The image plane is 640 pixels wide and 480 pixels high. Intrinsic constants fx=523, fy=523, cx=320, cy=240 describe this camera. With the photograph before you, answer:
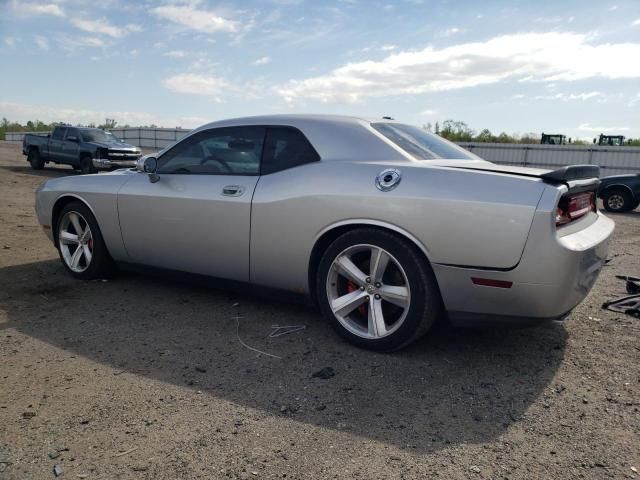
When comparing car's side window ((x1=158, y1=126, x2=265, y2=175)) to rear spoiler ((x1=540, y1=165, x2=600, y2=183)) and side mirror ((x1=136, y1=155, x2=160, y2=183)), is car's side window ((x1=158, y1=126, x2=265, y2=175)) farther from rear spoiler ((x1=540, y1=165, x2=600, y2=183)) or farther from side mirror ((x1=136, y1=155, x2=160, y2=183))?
rear spoiler ((x1=540, y1=165, x2=600, y2=183))

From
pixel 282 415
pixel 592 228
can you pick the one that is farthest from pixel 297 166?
pixel 592 228

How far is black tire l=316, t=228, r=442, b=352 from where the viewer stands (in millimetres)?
3178

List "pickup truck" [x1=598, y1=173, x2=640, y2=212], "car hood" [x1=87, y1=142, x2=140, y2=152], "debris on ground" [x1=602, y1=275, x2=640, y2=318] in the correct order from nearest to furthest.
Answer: "debris on ground" [x1=602, y1=275, x2=640, y2=318], "pickup truck" [x1=598, y1=173, x2=640, y2=212], "car hood" [x1=87, y1=142, x2=140, y2=152]

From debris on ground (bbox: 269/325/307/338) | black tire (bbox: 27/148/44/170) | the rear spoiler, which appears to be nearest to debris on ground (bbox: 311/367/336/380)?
A: debris on ground (bbox: 269/325/307/338)

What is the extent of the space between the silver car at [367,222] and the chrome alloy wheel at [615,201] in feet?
33.9

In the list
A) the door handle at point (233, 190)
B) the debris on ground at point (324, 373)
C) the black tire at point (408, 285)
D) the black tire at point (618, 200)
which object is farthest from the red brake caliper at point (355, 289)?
the black tire at point (618, 200)

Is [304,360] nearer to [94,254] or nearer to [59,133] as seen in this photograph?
[94,254]

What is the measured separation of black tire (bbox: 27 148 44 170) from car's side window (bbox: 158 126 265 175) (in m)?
17.7

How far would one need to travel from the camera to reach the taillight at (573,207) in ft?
9.93

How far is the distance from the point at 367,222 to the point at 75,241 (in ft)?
→ 10.7

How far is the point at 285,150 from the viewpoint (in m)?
3.86

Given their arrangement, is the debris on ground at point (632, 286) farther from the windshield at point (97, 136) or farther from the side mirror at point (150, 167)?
the windshield at point (97, 136)

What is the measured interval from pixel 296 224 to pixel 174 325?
4.09 ft

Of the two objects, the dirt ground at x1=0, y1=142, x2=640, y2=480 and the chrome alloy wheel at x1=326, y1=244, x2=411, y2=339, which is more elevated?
the chrome alloy wheel at x1=326, y1=244, x2=411, y2=339
